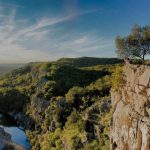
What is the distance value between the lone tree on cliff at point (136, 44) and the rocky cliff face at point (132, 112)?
8140 millimetres

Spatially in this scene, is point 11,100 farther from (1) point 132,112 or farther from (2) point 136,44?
(1) point 132,112

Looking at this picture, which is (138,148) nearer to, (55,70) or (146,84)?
(146,84)

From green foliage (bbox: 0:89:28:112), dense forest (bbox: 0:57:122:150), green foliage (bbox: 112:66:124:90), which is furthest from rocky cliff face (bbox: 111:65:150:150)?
green foliage (bbox: 0:89:28:112)

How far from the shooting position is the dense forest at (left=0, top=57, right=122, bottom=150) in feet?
266

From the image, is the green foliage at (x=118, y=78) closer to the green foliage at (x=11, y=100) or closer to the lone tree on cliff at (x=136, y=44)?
the lone tree on cliff at (x=136, y=44)

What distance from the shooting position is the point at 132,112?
4766 cm

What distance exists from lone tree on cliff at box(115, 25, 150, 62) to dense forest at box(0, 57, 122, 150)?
4.75m

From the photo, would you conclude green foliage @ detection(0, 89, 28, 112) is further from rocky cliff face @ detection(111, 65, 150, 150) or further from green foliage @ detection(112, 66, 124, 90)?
rocky cliff face @ detection(111, 65, 150, 150)

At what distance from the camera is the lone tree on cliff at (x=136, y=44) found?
6150 centimetres

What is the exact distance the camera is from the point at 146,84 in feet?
152

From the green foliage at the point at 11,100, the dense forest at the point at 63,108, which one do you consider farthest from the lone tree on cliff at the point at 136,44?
the green foliage at the point at 11,100

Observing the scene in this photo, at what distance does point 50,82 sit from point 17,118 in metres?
20.8

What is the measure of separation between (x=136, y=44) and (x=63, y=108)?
174 ft

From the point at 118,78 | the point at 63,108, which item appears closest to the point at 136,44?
the point at 118,78
